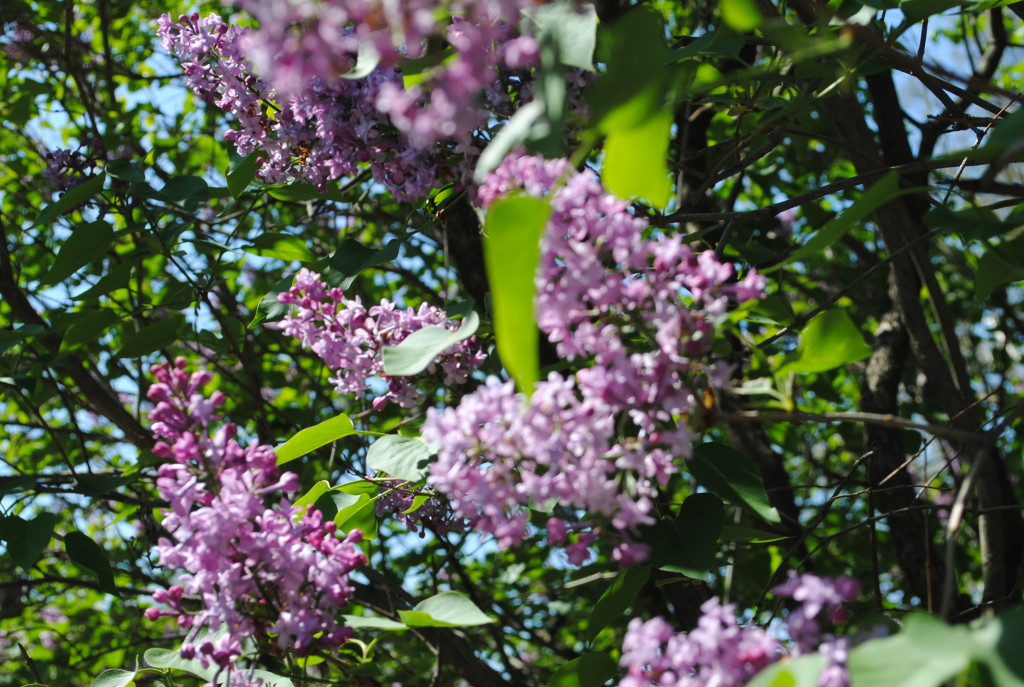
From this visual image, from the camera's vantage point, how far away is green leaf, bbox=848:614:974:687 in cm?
77

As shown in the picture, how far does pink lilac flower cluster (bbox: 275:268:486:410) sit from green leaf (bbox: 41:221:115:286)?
0.61 m

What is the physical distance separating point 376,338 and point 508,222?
857mm

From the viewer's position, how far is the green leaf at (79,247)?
6.59 ft

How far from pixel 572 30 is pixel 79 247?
143cm

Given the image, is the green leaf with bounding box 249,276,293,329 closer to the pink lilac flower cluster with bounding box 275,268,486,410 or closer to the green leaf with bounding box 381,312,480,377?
the pink lilac flower cluster with bounding box 275,268,486,410

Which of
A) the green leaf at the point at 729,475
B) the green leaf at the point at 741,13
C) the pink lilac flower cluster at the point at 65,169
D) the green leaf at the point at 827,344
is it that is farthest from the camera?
the pink lilac flower cluster at the point at 65,169

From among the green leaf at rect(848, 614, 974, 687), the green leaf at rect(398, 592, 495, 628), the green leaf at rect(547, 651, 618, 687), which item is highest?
the green leaf at rect(398, 592, 495, 628)

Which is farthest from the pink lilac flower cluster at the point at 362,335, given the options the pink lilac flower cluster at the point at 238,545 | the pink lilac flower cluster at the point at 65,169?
the pink lilac flower cluster at the point at 65,169

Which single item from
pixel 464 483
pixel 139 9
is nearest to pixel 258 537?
pixel 464 483

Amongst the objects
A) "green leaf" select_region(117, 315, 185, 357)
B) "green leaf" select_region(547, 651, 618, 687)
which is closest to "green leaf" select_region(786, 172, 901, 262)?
"green leaf" select_region(547, 651, 618, 687)

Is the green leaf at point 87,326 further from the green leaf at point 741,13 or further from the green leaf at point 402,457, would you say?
the green leaf at point 741,13

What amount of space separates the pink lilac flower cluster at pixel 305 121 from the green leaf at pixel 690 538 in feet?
2.23

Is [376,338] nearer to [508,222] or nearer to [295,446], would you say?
[295,446]

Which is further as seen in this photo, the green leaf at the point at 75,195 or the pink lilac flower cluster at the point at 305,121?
the green leaf at the point at 75,195
